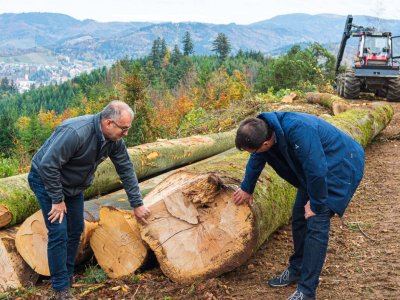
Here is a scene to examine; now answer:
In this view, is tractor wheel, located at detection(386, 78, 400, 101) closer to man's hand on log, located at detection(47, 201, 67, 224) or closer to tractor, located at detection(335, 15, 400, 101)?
tractor, located at detection(335, 15, 400, 101)

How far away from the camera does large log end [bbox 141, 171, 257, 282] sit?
12.9 feet

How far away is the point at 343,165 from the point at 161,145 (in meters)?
Result: 4.74

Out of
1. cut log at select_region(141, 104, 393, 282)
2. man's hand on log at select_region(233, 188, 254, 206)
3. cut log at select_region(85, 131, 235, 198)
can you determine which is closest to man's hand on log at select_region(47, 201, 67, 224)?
cut log at select_region(141, 104, 393, 282)

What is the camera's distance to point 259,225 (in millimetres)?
4047

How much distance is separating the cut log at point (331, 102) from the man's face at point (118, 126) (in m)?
9.00

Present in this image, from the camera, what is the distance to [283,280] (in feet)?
12.9

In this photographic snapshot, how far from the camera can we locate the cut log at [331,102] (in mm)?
11734

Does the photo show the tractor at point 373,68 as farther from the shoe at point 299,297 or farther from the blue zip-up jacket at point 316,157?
the shoe at point 299,297

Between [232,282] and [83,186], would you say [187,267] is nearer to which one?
[232,282]

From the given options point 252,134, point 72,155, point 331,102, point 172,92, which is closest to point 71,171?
point 72,155

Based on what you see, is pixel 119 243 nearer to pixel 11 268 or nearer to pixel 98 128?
pixel 11 268

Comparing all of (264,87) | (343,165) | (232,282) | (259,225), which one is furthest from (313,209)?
(264,87)

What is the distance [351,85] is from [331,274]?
14131 mm

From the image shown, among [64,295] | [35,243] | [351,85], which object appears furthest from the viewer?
[351,85]
